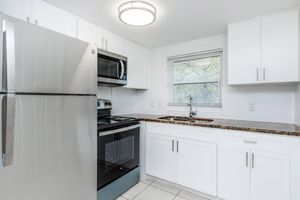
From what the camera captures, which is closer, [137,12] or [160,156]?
[137,12]

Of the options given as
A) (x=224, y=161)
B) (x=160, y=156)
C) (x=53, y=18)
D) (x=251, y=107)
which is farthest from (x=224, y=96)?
(x=53, y=18)

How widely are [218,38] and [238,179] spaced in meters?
1.89

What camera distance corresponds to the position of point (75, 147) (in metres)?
1.37

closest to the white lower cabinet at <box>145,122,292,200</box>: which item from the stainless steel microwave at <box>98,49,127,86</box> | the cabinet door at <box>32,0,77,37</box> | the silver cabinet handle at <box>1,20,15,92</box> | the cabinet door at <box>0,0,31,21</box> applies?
the stainless steel microwave at <box>98,49,127,86</box>

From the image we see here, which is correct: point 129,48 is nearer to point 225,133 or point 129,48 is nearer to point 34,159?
point 225,133

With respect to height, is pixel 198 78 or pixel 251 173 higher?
pixel 198 78

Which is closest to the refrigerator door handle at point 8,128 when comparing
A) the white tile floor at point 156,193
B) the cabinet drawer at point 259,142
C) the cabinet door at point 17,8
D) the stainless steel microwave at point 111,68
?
the cabinet door at point 17,8

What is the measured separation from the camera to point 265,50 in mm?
1905

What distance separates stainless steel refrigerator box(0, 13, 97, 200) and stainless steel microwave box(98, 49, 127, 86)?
1.69ft

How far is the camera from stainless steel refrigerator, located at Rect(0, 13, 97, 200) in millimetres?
988

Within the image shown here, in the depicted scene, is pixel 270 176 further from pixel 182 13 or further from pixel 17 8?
pixel 17 8

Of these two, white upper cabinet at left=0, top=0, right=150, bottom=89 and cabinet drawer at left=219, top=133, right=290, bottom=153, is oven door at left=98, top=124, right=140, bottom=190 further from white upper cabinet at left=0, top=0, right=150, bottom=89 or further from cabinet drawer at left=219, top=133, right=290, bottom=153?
cabinet drawer at left=219, top=133, right=290, bottom=153

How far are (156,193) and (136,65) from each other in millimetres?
1908

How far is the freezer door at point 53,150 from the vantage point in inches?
41.0
